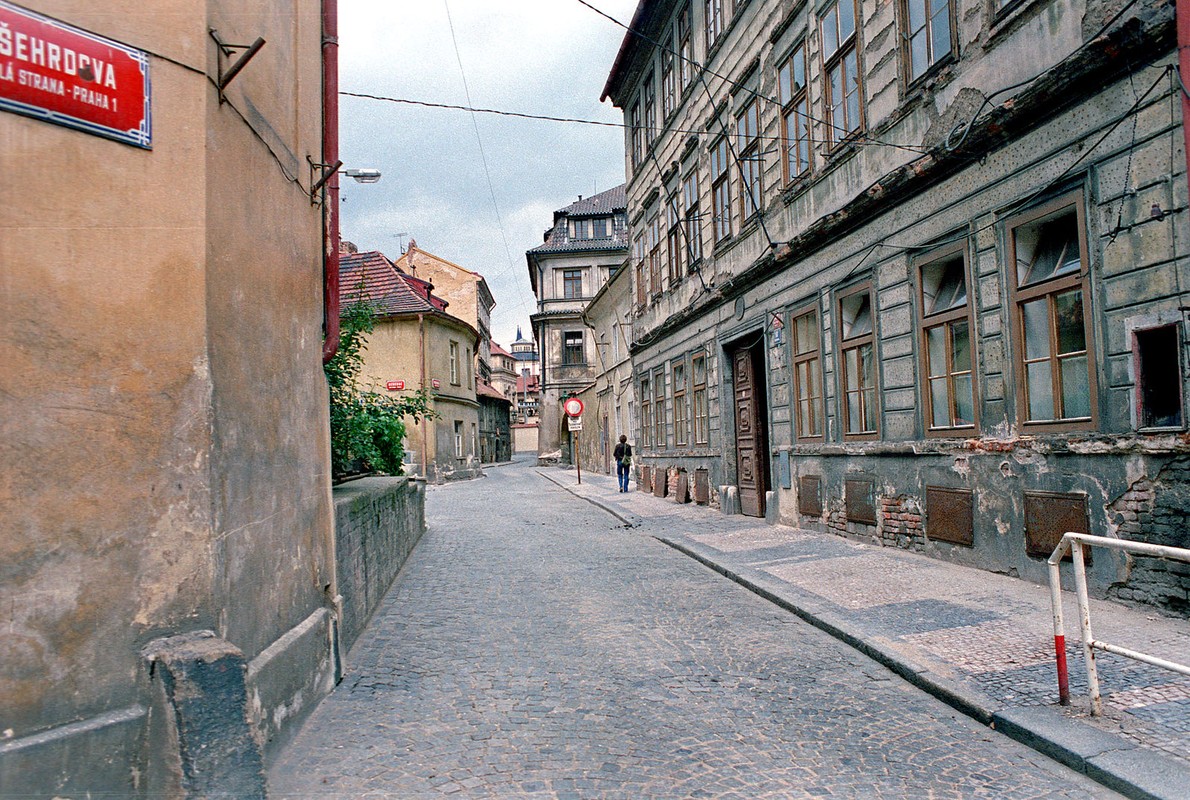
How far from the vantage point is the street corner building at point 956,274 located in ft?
20.2

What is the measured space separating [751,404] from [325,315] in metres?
10.8

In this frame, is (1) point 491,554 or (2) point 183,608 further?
(1) point 491,554

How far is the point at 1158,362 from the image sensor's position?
6.17 m

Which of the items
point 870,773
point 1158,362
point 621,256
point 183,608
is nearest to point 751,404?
point 1158,362

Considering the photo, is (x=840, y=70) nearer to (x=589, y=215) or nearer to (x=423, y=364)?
(x=423, y=364)

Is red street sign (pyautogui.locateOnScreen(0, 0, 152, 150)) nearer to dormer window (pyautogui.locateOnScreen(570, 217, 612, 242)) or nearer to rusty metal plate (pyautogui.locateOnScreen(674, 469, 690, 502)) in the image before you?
rusty metal plate (pyautogui.locateOnScreen(674, 469, 690, 502))

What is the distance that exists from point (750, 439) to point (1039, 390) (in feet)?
26.0

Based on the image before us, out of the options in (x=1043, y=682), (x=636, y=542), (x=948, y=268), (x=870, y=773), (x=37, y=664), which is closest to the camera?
(x=37, y=664)

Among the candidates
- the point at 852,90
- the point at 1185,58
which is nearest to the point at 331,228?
the point at 1185,58

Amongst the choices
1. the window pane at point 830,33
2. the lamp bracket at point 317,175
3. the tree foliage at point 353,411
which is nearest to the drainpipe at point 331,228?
the lamp bracket at point 317,175

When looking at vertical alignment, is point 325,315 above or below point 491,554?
above

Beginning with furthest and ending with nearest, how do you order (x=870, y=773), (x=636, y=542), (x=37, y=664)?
(x=636, y=542), (x=870, y=773), (x=37, y=664)

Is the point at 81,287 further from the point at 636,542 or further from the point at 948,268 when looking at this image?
the point at 636,542

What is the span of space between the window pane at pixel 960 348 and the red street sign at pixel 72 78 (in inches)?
305
